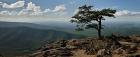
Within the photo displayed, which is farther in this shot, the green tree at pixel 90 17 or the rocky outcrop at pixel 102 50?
the green tree at pixel 90 17

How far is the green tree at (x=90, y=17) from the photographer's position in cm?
8994

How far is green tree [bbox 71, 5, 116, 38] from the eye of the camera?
8994 centimetres

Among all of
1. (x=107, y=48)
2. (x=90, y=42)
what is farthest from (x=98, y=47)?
(x=90, y=42)

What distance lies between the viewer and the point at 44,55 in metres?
78.6

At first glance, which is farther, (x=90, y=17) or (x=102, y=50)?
(x=90, y=17)

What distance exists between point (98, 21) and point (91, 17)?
358 centimetres

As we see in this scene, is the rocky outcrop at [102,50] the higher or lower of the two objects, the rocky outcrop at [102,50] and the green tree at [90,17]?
the lower

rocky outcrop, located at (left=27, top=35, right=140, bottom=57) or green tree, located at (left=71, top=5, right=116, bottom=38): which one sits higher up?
green tree, located at (left=71, top=5, right=116, bottom=38)

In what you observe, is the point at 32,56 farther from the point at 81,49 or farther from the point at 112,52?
the point at 112,52

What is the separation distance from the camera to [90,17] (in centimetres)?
9056

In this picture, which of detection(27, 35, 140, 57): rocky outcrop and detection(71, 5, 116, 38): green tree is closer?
detection(27, 35, 140, 57): rocky outcrop

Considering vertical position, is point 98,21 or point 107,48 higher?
point 98,21

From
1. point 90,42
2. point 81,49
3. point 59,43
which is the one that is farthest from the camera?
point 59,43

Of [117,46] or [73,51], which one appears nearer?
[117,46]
